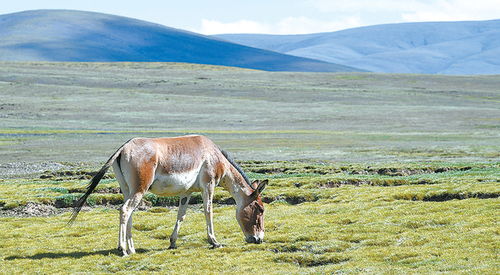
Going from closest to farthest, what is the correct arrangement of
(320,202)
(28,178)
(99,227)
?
(99,227) → (320,202) → (28,178)

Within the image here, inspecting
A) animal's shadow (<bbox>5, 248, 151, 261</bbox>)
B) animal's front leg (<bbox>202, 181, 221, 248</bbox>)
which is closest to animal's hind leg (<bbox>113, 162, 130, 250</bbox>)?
animal's shadow (<bbox>5, 248, 151, 261</bbox>)

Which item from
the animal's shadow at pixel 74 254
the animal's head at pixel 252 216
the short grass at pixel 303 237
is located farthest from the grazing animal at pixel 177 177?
the short grass at pixel 303 237

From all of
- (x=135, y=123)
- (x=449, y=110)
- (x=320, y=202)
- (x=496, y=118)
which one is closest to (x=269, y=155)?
(x=320, y=202)

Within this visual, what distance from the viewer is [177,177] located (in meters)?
18.0

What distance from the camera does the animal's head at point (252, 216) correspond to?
18.8 meters

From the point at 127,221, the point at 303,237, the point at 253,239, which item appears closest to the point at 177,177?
the point at 127,221

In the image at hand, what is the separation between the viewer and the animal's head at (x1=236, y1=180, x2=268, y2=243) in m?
18.8

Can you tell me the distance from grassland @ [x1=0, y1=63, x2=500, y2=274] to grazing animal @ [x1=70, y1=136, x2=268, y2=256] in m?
0.83

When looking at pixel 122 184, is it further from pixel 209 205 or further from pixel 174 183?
pixel 209 205

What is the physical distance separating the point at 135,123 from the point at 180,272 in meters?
74.8

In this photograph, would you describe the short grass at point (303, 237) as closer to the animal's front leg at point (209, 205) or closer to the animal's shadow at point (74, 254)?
the animal's shadow at point (74, 254)

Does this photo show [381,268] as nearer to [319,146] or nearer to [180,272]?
[180,272]

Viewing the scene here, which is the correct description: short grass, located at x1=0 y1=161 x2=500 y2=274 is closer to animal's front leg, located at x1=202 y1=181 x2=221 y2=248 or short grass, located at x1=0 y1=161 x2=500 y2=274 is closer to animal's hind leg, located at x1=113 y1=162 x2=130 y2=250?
animal's front leg, located at x1=202 y1=181 x2=221 y2=248

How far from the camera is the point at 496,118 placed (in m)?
94.8
